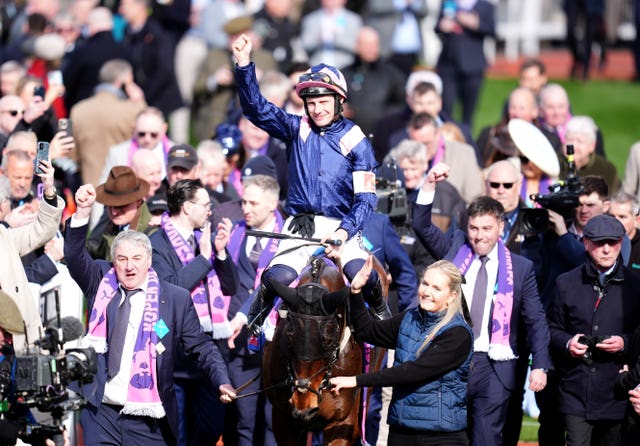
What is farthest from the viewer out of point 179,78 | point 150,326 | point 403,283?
point 179,78

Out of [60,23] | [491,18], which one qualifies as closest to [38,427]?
[60,23]

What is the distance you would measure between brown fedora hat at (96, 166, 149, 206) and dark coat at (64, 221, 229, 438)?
1.07 meters

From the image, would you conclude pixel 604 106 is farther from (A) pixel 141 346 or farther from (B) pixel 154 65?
(A) pixel 141 346

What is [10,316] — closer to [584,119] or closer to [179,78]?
[584,119]

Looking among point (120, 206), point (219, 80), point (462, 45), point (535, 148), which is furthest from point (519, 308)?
point (462, 45)

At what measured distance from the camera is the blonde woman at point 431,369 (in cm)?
867

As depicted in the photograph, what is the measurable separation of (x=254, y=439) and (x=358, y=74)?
7.11 metres

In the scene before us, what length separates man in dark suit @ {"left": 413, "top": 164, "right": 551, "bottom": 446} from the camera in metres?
10.1

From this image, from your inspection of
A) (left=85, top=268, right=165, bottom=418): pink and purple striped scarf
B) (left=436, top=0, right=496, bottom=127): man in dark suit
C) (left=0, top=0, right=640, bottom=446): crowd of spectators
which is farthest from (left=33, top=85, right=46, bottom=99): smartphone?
(left=436, top=0, right=496, bottom=127): man in dark suit

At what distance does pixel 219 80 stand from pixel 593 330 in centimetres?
810

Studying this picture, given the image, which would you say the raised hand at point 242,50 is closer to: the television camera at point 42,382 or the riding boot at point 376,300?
the riding boot at point 376,300

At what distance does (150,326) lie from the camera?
9.37 m

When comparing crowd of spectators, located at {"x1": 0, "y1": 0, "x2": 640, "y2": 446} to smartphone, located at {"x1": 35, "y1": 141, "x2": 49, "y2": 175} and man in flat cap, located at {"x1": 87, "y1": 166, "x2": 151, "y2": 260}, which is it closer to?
man in flat cap, located at {"x1": 87, "y1": 166, "x2": 151, "y2": 260}

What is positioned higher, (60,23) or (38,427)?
(60,23)
